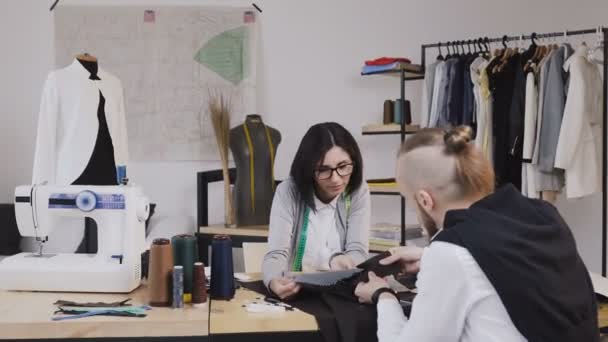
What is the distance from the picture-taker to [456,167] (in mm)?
1303

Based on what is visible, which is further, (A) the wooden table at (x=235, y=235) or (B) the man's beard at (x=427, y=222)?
(A) the wooden table at (x=235, y=235)

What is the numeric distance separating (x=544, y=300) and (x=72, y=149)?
8.29 ft

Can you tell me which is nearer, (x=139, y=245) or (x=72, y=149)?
(x=139, y=245)

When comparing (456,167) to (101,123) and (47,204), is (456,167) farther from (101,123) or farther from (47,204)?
(101,123)

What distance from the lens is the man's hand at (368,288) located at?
63.8 inches

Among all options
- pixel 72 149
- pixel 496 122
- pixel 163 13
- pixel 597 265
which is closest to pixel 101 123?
pixel 72 149

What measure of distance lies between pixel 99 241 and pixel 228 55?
2.65 meters

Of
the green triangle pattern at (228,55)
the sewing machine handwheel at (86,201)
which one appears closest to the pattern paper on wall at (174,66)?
the green triangle pattern at (228,55)

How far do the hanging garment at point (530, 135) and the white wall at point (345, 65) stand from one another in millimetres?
1015

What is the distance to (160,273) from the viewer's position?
5.41 ft

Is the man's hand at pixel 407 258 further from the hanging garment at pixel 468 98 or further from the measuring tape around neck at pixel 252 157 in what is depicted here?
the hanging garment at pixel 468 98

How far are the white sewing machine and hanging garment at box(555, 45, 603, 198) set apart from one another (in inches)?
95.0

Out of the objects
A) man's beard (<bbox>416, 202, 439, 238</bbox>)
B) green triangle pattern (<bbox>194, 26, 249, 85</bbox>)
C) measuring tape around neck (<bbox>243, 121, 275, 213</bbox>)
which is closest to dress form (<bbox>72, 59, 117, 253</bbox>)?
Answer: measuring tape around neck (<bbox>243, 121, 275, 213</bbox>)

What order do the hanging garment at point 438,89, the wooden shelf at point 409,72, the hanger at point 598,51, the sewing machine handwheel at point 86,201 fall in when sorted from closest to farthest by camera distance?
the sewing machine handwheel at point 86,201
the hanger at point 598,51
the hanging garment at point 438,89
the wooden shelf at point 409,72
